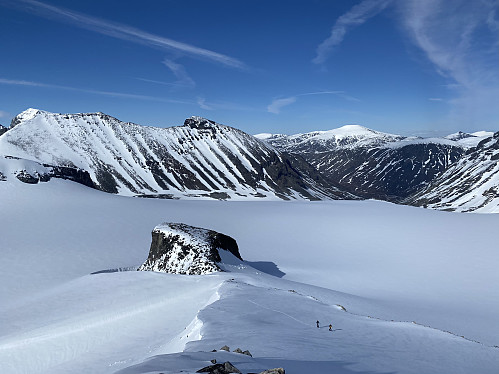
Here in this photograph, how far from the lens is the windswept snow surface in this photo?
15.3m

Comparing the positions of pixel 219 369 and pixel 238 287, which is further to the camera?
pixel 238 287

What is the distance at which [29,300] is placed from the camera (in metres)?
29.5

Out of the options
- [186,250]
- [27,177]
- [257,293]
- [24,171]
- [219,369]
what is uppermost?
[24,171]

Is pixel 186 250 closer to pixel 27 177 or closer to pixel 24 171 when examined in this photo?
pixel 27 177

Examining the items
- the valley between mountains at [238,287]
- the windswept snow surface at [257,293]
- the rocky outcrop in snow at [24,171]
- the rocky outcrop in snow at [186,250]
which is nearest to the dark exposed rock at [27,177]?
the rocky outcrop in snow at [24,171]

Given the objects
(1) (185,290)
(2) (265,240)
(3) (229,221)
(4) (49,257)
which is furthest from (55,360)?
(3) (229,221)

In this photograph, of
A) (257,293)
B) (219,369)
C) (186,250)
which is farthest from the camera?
(186,250)

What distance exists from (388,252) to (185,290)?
33.5 m

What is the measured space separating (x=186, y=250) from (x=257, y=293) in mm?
14424

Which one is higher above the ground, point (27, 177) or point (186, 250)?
point (27, 177)

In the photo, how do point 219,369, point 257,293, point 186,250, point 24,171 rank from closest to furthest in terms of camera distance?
point 219,369 → point 257,293 → point 186,250 → point 24,171

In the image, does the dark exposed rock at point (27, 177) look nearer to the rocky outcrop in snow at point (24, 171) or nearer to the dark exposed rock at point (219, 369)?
the rocky outcrop in snow at point (24, 171)

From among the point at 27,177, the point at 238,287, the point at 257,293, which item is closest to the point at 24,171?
the point at 27,177

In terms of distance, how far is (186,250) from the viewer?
36.8m
